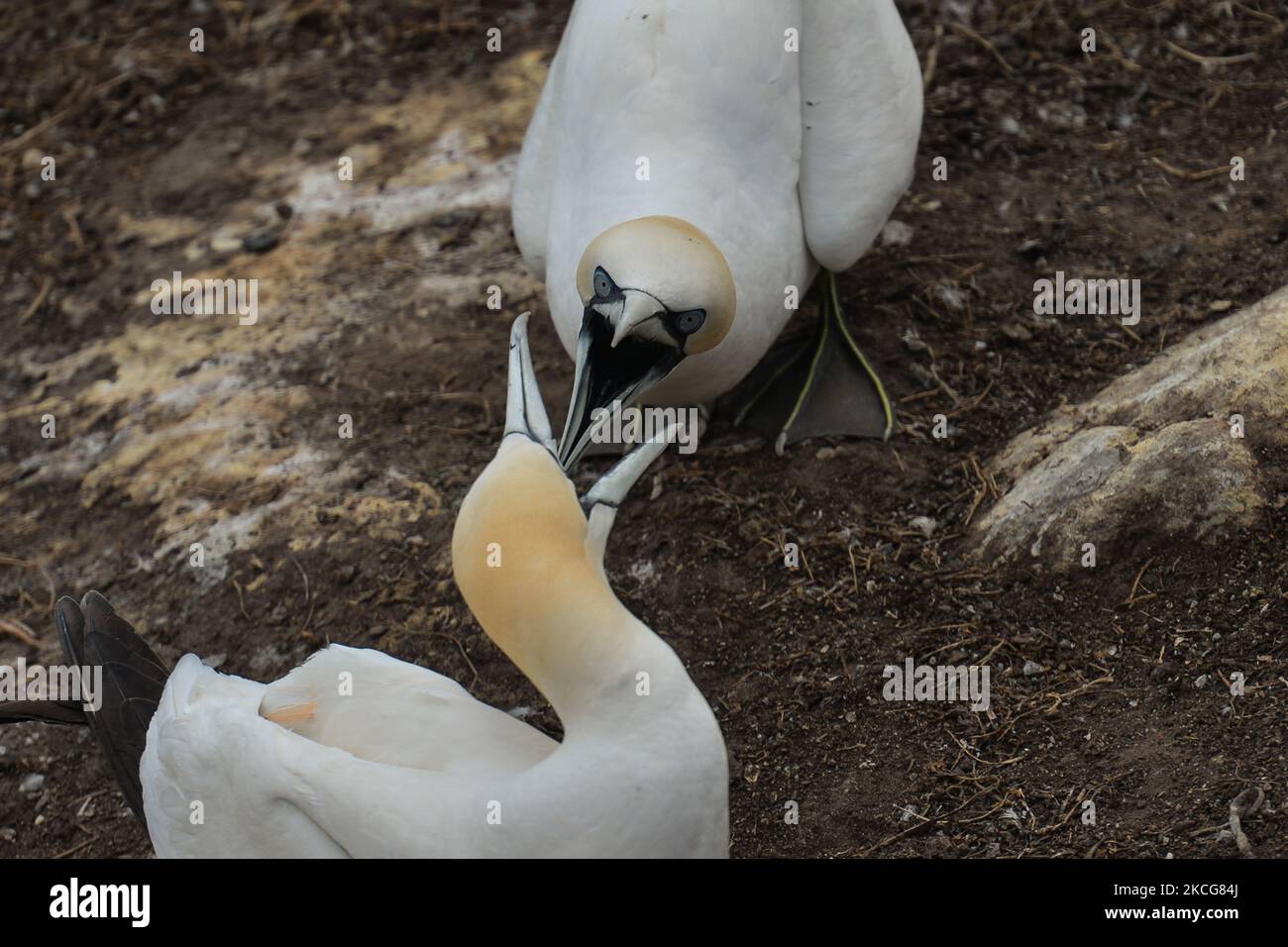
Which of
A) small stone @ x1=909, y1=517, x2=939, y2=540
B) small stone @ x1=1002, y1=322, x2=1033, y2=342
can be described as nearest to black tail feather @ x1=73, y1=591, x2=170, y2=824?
small stone @ x1=909, y1=517, x2=939, y2=540

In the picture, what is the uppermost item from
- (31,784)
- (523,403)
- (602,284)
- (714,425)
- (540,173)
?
(540,173)

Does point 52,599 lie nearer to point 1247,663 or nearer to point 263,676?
point 263,676

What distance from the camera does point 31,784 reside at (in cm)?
407

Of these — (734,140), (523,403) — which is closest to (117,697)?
(523,403)

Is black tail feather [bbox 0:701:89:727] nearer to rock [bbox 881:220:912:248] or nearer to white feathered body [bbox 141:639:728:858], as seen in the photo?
white feathered body [bbox 141:639:728:858]

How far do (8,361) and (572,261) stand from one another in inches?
114

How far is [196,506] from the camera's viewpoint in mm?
4703

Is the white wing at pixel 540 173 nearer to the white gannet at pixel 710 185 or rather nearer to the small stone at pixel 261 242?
the white gannet at pixel 710 185

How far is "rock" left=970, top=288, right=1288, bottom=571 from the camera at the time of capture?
11.6ft

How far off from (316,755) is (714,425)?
2140mm

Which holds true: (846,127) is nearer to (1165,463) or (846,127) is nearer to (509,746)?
(1165,463)

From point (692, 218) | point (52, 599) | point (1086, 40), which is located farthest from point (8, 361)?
point (1086, 40)

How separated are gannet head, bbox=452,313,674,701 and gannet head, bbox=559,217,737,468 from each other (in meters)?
0.51

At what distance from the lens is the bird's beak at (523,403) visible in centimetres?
297
